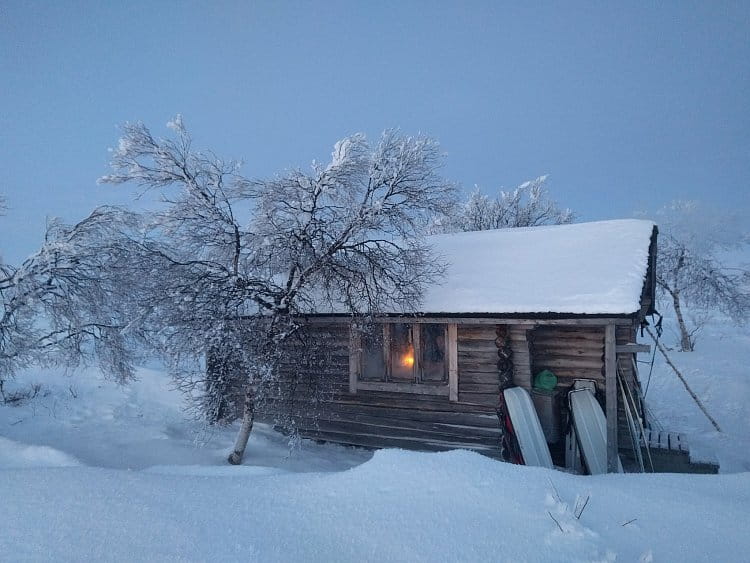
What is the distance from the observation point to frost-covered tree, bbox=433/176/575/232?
2658cm

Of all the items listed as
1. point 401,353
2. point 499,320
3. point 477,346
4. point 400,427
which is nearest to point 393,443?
point 400,427

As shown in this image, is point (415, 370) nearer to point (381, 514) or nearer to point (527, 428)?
point (527, 428)

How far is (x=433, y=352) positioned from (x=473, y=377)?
1047mm

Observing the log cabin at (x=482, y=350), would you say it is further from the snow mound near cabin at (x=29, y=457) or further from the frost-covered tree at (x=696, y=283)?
the frost-covered tree at (x=696, y=283)

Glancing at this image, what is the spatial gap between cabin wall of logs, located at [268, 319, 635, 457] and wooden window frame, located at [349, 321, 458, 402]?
0.09m

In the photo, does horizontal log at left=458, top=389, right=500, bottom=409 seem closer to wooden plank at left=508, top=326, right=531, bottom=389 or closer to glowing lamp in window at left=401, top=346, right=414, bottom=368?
wooden plank at left=508, top=326, right=531, bottom=389

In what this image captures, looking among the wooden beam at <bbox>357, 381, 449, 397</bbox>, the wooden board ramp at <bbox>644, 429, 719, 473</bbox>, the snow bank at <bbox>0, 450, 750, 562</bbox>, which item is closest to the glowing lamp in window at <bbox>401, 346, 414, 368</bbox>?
the wooden beam at <bbox>357, 381, 449, 397</bbox>

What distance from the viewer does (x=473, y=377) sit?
8.67m

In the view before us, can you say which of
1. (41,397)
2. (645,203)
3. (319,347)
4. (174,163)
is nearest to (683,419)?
(319,347)

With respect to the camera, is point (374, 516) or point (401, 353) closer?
point (374, 516)

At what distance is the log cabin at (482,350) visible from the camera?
26.1 ft

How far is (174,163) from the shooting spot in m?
7.95

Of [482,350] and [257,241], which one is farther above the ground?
[257,241]

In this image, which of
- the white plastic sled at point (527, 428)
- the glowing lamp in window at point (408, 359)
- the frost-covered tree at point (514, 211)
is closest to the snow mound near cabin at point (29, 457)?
the glowing lamp in window at point (408, 359)
